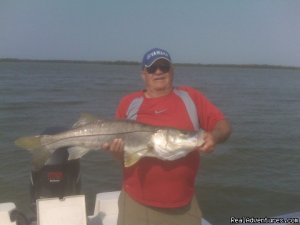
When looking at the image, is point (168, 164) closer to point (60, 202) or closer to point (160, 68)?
point (160, 68)

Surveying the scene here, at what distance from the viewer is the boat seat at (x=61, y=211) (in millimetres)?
4680

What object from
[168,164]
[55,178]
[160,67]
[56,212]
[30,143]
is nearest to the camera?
[168,164]

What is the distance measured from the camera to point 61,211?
4.74m

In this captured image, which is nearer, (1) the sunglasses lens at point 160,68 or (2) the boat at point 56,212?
(1) the sunglasses lens at point 160,68

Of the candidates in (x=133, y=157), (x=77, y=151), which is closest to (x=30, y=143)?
(x=77, y=151)

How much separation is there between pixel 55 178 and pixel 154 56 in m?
2.14

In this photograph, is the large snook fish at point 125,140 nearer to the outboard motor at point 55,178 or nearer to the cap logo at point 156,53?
the cap logo at point 156,53

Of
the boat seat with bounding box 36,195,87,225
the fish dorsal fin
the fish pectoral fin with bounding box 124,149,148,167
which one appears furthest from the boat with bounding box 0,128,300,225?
the fish pectoral fin with bounding box 124,149,148,167

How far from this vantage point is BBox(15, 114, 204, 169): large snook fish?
150 inches

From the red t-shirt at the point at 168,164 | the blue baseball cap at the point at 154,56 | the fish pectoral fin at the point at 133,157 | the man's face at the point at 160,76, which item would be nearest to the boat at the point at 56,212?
the red t-shirt at the point at 168,164

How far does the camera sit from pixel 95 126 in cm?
409

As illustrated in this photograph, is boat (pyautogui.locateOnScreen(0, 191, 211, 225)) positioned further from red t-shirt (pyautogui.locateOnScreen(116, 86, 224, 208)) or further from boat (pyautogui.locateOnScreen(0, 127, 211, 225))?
red t-shirt (pyautogui.locateOnScreen(116, 86, 224, 208))

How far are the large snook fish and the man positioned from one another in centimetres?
10

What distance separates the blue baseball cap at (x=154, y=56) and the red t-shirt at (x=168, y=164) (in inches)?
13.3
